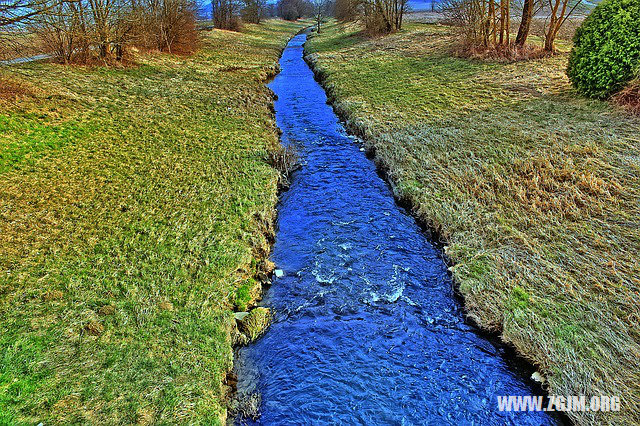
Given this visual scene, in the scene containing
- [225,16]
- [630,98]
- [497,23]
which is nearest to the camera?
[630,98]

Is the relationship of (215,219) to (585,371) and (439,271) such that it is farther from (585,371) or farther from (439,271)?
(585,371)

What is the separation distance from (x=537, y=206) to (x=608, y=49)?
373 inches

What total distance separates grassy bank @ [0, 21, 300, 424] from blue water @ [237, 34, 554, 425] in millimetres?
936

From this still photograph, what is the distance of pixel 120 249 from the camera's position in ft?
28.7

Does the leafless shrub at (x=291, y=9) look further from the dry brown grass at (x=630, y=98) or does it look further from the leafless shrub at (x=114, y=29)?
the dry brown grass at (x=630, y=98)

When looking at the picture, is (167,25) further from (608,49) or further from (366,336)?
(366,336)

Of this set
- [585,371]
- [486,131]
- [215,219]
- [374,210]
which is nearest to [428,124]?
[486,131]

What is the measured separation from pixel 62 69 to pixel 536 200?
78.4ft

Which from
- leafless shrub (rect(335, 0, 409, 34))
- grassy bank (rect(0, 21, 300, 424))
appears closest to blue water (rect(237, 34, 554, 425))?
grassy bank (rect(0, 21, 300, 424))

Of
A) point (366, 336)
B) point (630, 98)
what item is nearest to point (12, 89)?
point (366, 336)

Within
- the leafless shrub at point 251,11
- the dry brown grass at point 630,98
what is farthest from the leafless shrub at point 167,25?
the leafless shrub at point 251,11

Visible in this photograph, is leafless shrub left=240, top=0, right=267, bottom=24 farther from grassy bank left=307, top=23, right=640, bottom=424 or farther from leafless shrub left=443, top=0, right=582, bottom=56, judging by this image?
grassy bank left=307, top=23, right=640, bottom=424

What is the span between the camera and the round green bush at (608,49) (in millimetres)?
14133

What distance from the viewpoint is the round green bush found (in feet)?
46.4
